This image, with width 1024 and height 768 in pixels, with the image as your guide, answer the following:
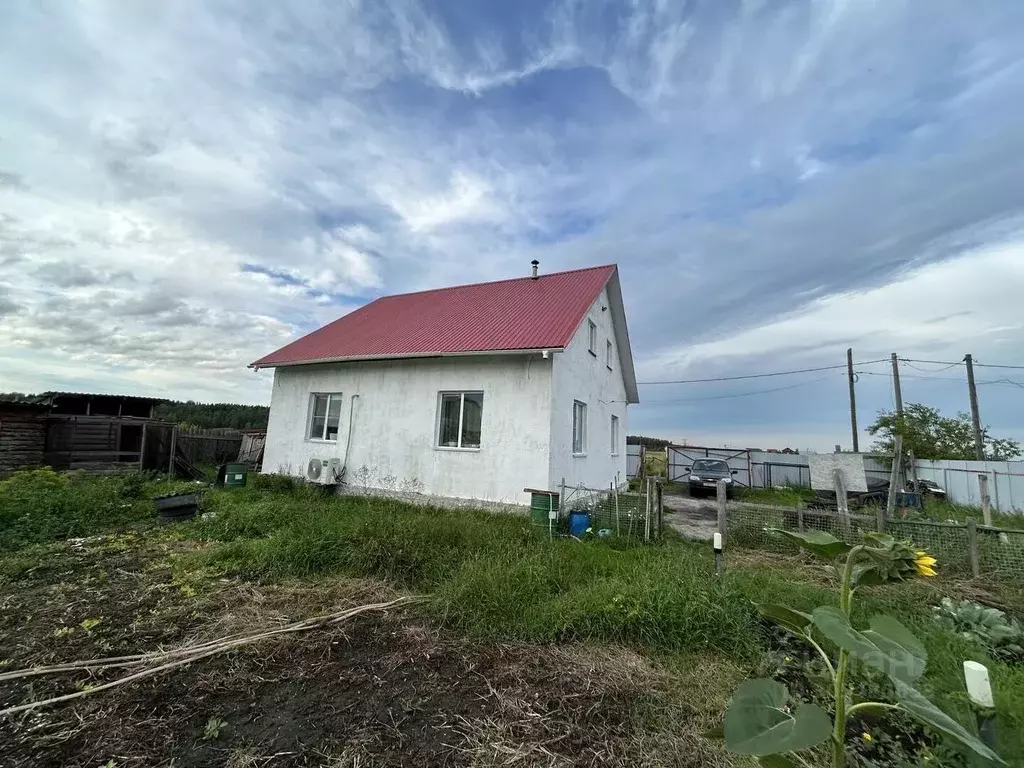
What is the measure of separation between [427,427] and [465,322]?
9.96ft

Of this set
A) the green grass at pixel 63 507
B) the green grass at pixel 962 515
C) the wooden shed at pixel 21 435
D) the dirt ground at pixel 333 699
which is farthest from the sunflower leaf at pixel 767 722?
the wooden shed at pixel 21 435

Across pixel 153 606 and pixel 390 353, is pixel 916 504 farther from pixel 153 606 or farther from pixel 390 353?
pixel 153 606

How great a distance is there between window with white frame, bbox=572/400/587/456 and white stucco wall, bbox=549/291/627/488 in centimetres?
17

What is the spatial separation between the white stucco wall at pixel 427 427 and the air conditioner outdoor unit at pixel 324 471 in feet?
1.12

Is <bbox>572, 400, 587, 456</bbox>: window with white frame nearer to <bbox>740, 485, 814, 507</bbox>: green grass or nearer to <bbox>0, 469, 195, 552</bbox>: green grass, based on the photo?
<bbox>740, 485, 814, 507</bbox>: green grass

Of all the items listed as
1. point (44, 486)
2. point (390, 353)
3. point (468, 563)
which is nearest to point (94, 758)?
point (468, 563)

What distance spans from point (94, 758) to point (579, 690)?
9.72ft

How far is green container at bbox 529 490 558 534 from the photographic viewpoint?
26.8 feet

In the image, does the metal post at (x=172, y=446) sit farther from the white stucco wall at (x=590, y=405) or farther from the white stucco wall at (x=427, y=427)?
the white stucco wall at (x=590, y=405)

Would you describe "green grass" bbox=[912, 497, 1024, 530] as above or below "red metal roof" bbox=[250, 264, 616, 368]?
below

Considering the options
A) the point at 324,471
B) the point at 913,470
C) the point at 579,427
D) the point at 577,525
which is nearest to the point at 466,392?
the point at 579,427

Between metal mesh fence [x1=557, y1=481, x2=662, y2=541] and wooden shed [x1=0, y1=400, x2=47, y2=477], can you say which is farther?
wooden shed [x1=0, y1=400, x2=47, y2=477]

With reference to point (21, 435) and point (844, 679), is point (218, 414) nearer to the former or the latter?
point (21, 435)

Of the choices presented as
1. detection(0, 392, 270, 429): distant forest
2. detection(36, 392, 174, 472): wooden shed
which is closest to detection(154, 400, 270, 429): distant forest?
detection(0, 392, 270, 429): distant forest
